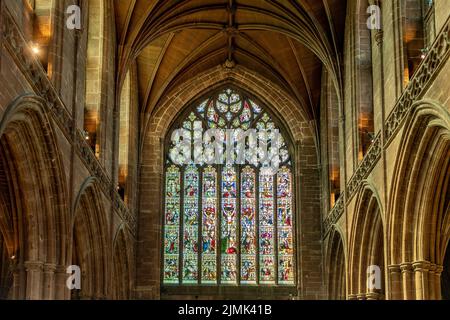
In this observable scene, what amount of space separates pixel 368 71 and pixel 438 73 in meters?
8.04

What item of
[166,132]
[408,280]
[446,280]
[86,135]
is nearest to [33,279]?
[86,135]

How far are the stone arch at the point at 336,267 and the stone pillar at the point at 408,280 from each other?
28.4 feet

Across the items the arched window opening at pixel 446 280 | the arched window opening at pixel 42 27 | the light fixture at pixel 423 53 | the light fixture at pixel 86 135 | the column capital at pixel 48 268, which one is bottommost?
the column capital at pixel 48 268

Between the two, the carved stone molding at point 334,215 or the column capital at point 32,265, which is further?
the carved stone molding at point 334,215

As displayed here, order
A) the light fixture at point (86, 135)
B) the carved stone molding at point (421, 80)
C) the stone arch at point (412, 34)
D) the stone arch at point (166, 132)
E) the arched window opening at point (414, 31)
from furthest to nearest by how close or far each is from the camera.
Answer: the stone arch at point (166, 132) → the light fixture at point (86, 135) → the stone arch at point (412, 34) → the arched window opening at point (414, 31) → the carved stone molding at point (421, 80)

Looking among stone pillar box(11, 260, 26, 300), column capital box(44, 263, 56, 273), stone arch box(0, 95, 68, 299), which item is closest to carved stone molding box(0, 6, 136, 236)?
stone arch box(0, 95, 68, 299)

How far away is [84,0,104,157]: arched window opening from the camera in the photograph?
25.5 metres

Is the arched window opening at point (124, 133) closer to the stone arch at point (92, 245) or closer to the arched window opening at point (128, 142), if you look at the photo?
the arched window opening at point (128, 142)

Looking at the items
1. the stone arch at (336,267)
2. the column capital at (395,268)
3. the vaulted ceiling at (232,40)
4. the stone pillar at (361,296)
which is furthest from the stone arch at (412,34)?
the stone arch at (336,267)

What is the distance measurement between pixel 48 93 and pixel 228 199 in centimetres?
1492

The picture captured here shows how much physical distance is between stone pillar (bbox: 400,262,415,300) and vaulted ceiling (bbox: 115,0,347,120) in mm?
9000

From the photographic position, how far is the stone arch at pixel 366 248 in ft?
80.8
